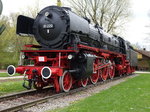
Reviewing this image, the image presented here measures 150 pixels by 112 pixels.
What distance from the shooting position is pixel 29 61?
1172cm

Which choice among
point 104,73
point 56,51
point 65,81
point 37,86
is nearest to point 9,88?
point 37,86

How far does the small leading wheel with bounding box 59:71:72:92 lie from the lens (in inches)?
385

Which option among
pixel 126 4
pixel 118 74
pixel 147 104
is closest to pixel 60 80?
pixel 147 104

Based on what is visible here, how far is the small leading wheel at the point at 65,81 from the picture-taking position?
977 cm

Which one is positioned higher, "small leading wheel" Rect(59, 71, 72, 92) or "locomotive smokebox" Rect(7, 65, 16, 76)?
"locomotive smokebox" Rect(7, 65, 16, 76)

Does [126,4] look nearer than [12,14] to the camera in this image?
Yes

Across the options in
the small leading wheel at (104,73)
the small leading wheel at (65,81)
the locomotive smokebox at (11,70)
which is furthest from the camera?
the small leading wheel at (104,73)

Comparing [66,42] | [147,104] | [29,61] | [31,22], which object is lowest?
[147,104]

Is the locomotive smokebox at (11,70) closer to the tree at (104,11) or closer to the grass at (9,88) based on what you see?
the grass at (9,88)

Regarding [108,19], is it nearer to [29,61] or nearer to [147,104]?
[29,61]

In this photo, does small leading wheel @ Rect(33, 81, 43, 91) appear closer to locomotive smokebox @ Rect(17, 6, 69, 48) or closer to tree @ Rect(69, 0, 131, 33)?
locomotive smokebox @ Rect(17, 6, 69, 48)

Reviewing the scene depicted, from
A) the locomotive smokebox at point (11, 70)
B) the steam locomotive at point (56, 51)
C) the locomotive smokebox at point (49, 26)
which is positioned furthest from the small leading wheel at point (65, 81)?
the locomotive smokebox at point (11, 70)

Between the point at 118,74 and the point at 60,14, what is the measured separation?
12496 millimetres

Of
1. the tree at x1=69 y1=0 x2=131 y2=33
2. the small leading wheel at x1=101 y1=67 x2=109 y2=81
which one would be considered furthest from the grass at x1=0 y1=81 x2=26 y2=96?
the tree at x1=69 y1=0 x2=131 y2=33
